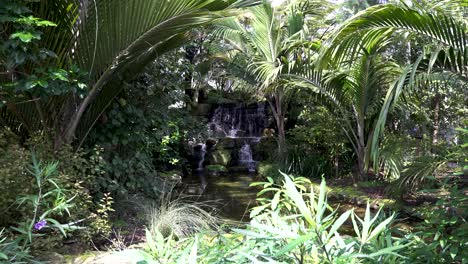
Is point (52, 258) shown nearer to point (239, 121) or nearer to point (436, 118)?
point (436, 118)

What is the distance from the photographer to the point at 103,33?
11.5 ft

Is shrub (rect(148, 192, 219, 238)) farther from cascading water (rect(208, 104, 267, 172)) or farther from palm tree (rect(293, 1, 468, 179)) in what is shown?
cascading water (rect(208, 104, 267, 172))

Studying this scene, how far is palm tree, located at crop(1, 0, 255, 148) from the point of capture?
3305 mm

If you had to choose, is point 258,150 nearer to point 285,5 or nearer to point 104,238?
point 285,5

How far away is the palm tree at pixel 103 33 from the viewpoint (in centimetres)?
330

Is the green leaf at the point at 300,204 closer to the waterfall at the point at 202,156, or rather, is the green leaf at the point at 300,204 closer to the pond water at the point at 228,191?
the pond water at the point at 228,191

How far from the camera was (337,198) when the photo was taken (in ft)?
24.0

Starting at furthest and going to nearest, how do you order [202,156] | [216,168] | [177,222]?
[202,156] → [216,168] → [177,222]

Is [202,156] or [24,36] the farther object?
[202,156]

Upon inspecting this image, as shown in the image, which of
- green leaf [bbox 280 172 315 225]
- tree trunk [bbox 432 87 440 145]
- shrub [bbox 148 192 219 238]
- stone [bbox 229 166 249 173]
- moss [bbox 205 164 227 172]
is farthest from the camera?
stone [bbox 229 166 249 173]

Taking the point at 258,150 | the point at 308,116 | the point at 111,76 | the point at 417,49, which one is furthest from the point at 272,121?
the point at 111,76

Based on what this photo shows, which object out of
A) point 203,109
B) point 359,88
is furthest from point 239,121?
point 359,88

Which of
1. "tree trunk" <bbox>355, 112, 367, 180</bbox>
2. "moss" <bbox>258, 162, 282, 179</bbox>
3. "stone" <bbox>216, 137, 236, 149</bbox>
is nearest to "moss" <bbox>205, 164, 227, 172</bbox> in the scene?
"stone" <bbox>216, 137, 236, 149</bbox>

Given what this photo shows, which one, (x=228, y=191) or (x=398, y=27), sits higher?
(x=398, y=27)
